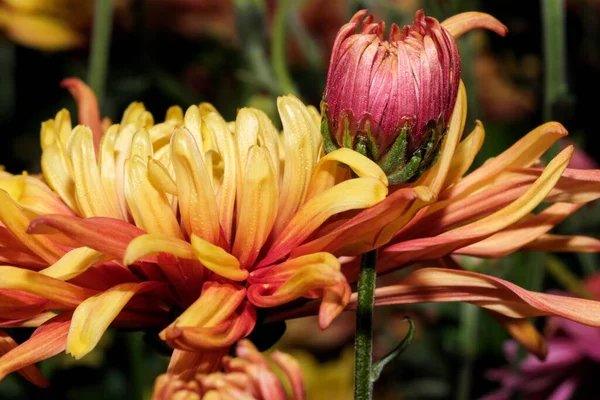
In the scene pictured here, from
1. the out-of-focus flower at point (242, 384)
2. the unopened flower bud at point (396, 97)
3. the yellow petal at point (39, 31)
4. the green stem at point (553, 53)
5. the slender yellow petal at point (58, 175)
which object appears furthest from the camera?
the yellow petal at point (39, 31)

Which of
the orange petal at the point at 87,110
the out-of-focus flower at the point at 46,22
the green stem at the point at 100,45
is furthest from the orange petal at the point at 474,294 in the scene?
the out-of-focus flower at the point at 46,22

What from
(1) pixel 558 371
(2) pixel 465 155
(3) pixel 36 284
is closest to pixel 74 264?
(3) pixel 36 284

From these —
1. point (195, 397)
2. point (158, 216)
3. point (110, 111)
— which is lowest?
point (195, 397)

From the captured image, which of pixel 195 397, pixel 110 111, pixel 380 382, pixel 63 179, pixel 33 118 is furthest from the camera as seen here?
pixel 380 382

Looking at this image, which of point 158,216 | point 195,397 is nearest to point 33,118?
point 158,216

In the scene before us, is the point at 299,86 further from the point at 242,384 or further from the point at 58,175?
the point at 242,384

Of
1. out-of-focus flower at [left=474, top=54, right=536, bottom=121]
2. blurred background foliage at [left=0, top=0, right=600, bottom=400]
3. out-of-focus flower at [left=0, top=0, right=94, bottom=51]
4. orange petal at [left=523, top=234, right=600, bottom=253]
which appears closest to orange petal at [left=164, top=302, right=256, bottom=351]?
orange petal at [left=523, top=234, right=600, bottom=253]

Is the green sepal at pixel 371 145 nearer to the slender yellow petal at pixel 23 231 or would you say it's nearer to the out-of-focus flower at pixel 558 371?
the slender yellow petal at pixel 23 231

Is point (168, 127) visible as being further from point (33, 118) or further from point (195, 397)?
point (33, 118)
